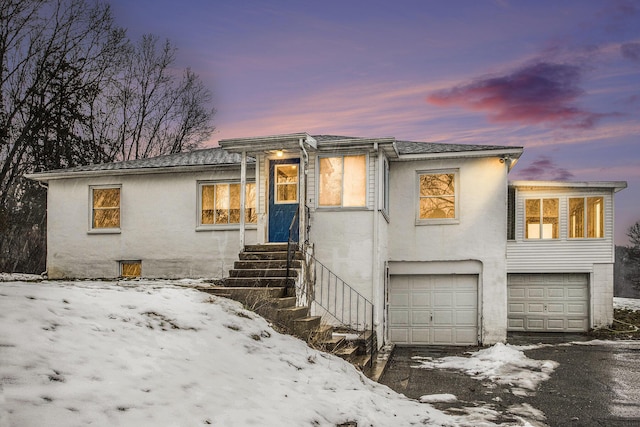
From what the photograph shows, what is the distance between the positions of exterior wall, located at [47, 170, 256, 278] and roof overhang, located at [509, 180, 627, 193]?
9.78 m

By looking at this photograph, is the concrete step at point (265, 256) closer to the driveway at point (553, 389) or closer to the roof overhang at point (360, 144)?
the roof overhang at point (360, 144)

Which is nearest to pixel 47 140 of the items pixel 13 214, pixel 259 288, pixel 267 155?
pixel 13 214

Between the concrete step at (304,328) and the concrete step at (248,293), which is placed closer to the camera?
the concrete step at (304,328)

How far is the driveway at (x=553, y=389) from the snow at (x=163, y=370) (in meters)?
1.38

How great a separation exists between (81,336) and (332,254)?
915cm

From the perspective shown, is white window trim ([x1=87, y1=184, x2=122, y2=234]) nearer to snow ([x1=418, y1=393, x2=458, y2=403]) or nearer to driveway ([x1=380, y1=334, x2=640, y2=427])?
driveway ([x1=380, y1=334, x2=640, y2=427])

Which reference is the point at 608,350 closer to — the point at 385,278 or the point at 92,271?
the point at 385,278

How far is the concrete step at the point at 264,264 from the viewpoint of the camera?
434 inches

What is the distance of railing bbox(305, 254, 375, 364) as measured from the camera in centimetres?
1288

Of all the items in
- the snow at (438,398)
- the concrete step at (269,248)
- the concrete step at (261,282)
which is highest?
the concrete step at (269,248)

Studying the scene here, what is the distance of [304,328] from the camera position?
29.3 feet

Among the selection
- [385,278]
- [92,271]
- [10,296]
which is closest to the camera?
[10,296]

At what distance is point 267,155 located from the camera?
1377cm

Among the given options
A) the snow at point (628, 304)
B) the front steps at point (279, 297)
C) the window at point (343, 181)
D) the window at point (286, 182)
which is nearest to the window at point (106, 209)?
the window at point (286, 182)
